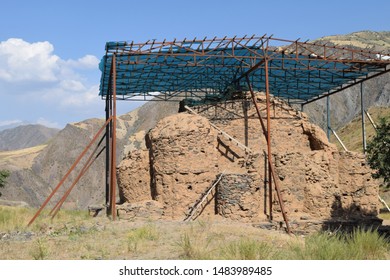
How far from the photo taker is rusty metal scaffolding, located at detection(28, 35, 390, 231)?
18.5m

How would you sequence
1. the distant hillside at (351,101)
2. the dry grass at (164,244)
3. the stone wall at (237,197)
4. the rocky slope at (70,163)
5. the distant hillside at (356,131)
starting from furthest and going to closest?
the distant hillside at (351,101) < the rocky slope at (70,163) < the distant hillside at (356,131) < the stone wall at (237,197) < the dry grass at (164,244)

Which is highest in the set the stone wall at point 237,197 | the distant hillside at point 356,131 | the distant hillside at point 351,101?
the distant hillside at point 351,101

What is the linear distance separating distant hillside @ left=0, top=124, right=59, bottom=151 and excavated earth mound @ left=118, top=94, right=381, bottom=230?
142 meters

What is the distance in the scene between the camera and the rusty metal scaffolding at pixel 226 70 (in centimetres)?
1853

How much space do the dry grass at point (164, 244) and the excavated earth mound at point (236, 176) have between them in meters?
2.97

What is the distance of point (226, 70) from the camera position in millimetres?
23188

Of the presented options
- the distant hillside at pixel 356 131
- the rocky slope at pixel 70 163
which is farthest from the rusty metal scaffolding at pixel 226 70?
the rocky slope at pixel 70 163

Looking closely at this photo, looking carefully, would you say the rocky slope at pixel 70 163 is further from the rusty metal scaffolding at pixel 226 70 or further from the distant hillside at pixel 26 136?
the distant hillside at pixel 26 136

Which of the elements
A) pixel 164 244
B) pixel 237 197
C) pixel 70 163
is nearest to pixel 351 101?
pixel 70 163

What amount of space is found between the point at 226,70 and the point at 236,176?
295 inches

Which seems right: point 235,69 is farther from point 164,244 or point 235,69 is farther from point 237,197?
point 164,244

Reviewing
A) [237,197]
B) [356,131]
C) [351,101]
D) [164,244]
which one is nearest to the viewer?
[164,244]

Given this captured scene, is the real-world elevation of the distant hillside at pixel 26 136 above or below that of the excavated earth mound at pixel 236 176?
above
